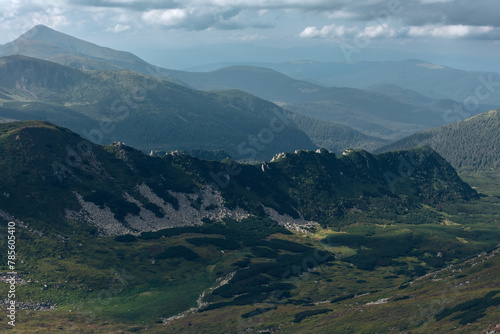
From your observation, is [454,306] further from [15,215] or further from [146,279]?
[15,215]

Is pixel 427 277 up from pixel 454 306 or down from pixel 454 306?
down

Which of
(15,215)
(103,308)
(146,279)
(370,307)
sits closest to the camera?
(370,307)

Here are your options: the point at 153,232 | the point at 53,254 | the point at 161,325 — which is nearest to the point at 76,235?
the point at 53,254

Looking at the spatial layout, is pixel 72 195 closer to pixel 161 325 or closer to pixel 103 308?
pixel 103 308

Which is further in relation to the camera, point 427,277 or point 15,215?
point 15,215

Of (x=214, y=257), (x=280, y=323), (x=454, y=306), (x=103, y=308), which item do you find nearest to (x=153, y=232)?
(x=214, y=257)

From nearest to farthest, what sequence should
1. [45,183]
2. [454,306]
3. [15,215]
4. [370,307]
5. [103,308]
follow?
[454,306], [370,307], [103,308], [15,215], [45,183]

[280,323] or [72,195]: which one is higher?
[72,195]

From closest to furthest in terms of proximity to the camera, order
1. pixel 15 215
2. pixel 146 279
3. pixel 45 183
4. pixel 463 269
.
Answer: pixel 463 269 < pixel 146 279 < pixel 15 215 < pixel 45 183

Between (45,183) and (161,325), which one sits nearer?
(161,325)
